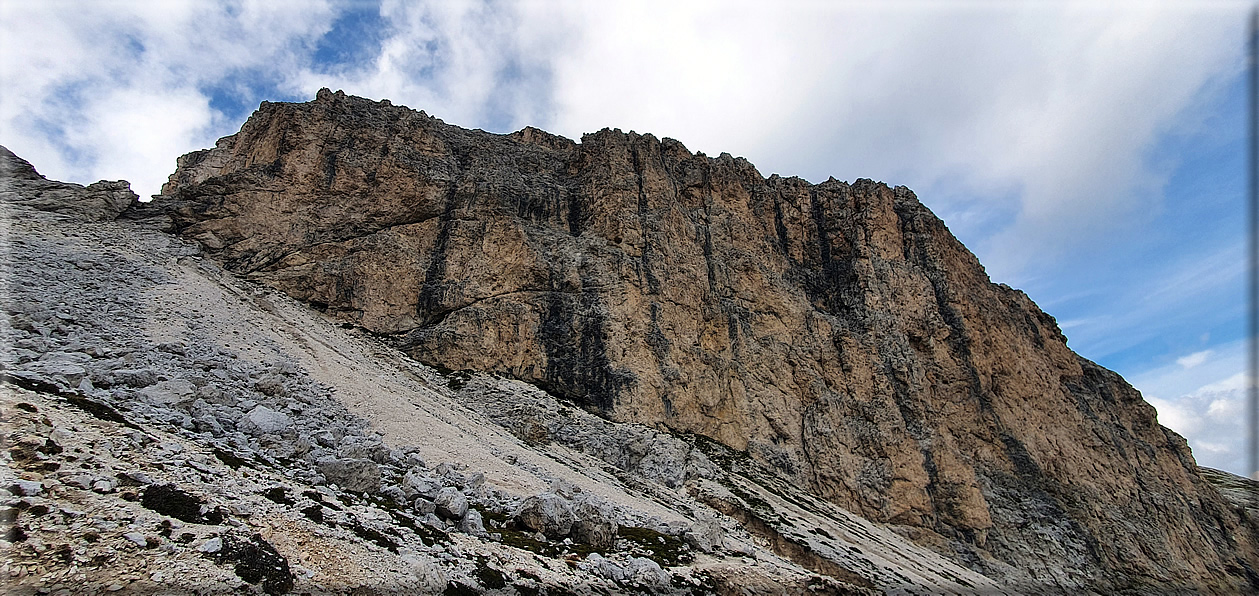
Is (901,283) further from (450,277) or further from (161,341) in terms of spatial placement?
(161,341)

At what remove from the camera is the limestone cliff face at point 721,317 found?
163 ft

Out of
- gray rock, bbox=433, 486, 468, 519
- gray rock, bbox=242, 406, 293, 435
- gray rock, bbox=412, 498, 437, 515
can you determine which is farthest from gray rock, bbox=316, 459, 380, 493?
gray rock, bbox=242, 406, 293, 435

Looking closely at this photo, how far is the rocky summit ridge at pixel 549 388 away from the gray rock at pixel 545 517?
0.11 metres

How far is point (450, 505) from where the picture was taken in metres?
19.3

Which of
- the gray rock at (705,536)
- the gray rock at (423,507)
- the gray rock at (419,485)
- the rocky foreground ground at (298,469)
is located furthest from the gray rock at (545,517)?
the gray rock at (705,536)

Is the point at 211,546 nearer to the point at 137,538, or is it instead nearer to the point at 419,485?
the point at 137,538

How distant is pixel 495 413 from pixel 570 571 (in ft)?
79.2

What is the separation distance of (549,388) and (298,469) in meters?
29.6

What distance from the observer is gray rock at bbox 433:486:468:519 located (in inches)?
757

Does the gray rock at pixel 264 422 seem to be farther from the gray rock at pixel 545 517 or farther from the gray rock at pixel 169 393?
the gray rock at pixel 545 517

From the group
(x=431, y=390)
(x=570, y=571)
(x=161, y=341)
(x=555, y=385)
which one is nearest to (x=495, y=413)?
(x=431, y=390)

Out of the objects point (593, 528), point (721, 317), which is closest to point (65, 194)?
point (593, 528)

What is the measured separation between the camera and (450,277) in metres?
51.7

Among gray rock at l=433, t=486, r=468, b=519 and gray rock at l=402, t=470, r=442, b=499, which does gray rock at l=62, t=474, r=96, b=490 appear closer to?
gray rock at l=402, t=470, r=442, b=499
